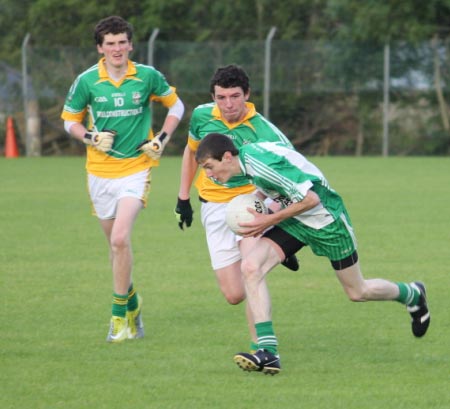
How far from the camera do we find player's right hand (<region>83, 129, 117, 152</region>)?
26.6 ft

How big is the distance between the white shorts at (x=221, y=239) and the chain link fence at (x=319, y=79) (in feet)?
70.0

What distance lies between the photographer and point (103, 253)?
12.2 meters

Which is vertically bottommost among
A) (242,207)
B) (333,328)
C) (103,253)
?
(103,253)

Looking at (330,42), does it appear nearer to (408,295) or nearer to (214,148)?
(408,295)

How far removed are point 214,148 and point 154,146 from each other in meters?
1.56

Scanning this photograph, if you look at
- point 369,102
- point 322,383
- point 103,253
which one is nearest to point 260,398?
point 322,383

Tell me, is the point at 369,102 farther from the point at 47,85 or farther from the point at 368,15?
the point at 47,85

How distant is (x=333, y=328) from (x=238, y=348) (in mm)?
918

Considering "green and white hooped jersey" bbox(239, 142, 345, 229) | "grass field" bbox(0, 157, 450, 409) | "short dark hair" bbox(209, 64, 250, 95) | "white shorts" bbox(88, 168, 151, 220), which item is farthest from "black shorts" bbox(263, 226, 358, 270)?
"white shorts" bbox(88, 168, 151, 220)

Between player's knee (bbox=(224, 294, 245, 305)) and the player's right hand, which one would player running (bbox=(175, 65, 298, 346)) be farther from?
the player's right hand

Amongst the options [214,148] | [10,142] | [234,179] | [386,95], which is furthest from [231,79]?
[10,142]

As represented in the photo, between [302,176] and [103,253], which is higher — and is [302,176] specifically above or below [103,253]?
above

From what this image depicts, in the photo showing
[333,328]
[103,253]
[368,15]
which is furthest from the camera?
[368,15]

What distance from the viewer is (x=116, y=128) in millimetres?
8344
